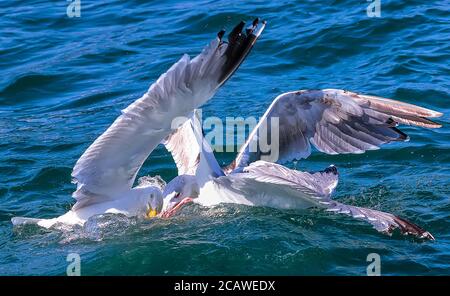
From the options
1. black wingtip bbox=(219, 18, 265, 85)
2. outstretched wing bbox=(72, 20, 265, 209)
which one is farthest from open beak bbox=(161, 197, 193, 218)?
black wingtip bbox=(219, 18, 265, 85)

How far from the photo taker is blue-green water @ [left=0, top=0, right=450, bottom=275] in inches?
295

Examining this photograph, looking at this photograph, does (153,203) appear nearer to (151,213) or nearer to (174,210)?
(151,213)

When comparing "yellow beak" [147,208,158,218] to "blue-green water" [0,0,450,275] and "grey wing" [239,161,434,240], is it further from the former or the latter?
"grey wing" [239,161,434,240]

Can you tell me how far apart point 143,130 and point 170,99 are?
1.46ft

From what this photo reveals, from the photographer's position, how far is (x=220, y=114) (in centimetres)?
1126

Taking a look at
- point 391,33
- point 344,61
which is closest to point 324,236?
point 344,61

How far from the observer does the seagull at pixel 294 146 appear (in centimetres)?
796

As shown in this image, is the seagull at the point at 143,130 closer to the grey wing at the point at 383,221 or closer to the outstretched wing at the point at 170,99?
the outstretched wing at the point at 170,99

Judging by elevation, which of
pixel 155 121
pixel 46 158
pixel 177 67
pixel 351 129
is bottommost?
pixel 46 158

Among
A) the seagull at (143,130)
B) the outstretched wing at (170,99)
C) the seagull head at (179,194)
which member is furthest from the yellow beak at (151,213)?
the outstretched wing at (170,99)

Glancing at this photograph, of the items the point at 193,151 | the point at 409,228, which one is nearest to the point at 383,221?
the point at 409,228
